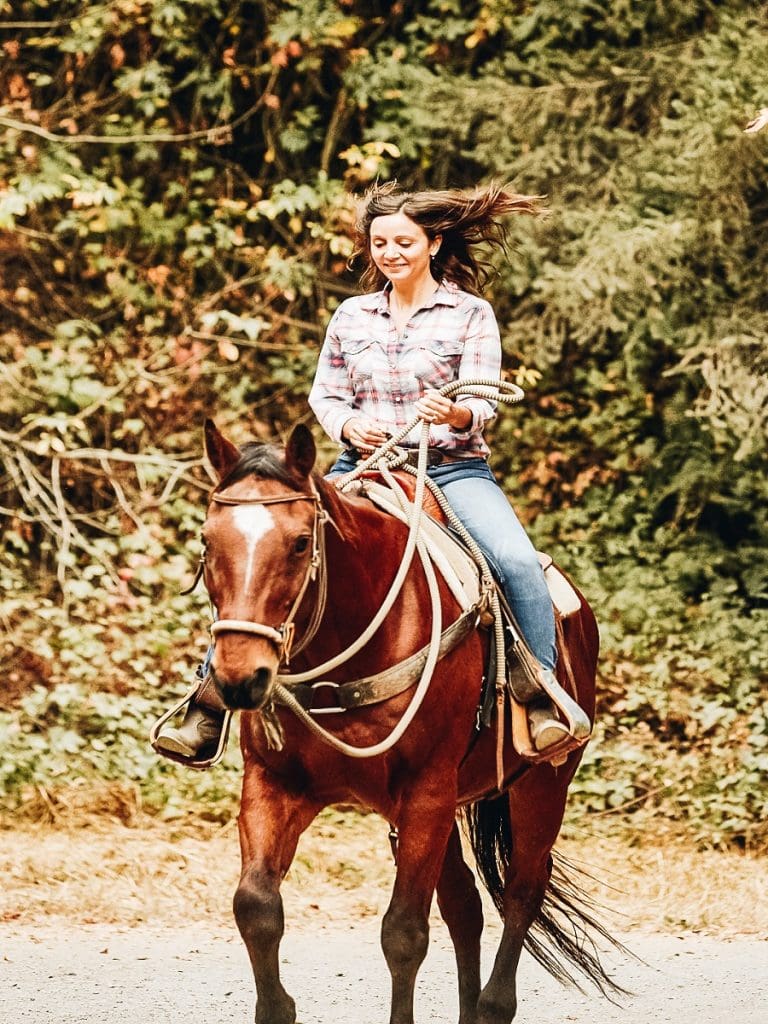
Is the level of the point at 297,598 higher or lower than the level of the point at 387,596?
higher

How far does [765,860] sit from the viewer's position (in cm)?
861

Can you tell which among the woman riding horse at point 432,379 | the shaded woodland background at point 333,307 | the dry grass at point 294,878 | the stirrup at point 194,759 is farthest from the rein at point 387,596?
the shaded woodland background at point 333,307

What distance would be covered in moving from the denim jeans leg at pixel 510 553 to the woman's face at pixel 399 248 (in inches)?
28.6

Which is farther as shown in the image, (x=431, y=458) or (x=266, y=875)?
(x=431, y=458)

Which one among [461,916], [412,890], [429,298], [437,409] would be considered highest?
[429,298]

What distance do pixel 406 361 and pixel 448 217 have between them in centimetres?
59

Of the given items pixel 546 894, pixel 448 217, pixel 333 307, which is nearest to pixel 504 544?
pixel 448 217

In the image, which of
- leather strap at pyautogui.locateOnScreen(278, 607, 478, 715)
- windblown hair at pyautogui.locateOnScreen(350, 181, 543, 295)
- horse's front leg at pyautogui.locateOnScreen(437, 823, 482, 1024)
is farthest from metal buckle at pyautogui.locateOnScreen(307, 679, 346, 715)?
windblown hair at pyautogui.locateOnScreen(350, 181, 543, 295)

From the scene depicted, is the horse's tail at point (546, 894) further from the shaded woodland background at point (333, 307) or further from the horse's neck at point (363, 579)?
the shaded woodland background at point (333, 307)

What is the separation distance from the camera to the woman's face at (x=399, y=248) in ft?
16.0

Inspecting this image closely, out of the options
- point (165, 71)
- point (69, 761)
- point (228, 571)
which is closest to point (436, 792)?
point (228, 571)

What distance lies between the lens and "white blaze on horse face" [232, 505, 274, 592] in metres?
3.61

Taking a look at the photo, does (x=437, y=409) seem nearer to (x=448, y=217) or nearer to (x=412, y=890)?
(x=448, y=217)

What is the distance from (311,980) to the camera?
6.16m
